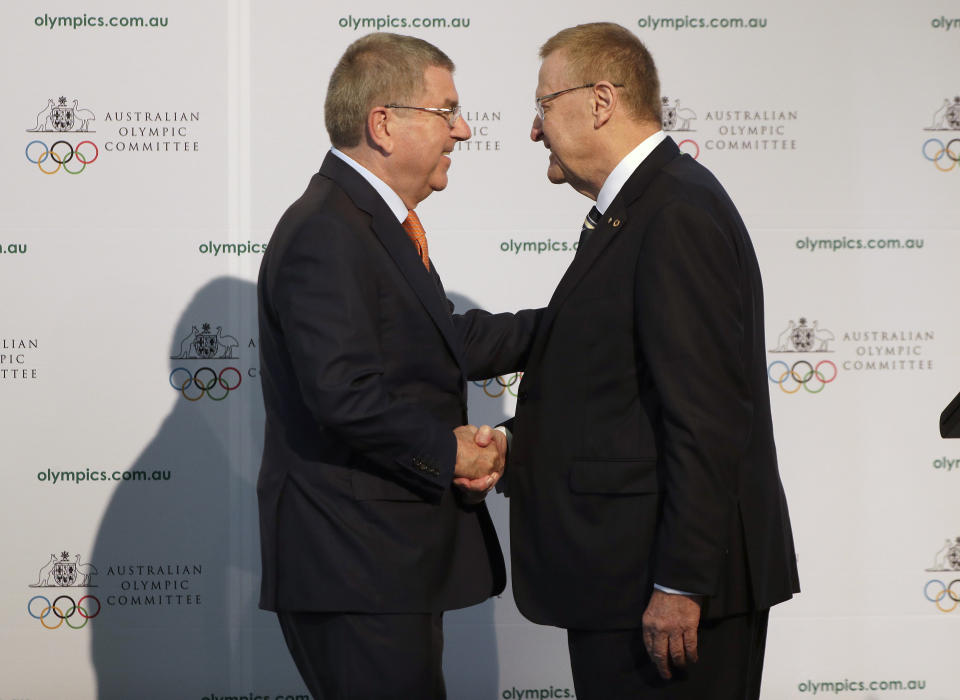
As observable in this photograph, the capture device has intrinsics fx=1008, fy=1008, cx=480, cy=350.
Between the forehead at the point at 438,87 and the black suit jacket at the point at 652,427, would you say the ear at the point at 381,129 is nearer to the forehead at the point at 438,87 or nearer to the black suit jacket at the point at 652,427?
the forehead at the point at 438,87

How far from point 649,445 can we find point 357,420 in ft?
2.00

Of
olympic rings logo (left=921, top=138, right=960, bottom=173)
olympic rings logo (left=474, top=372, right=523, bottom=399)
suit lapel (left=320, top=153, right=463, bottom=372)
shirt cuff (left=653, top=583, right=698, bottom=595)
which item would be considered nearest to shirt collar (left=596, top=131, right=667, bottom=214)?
suit lapel (left=320, top=153, right=463, bottom=372)

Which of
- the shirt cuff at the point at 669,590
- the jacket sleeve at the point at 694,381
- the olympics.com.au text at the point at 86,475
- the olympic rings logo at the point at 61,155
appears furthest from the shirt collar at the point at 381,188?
the olympics.com.au text at the point at 86,475

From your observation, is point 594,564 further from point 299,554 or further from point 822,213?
point 822,213

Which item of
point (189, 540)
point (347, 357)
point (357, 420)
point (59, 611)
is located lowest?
point (59, 611)

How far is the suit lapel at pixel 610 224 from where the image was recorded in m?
2.15

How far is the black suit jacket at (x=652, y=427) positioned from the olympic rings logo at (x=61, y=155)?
8.09ft

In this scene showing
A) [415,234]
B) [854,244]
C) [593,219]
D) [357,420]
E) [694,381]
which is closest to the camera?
[694,381]

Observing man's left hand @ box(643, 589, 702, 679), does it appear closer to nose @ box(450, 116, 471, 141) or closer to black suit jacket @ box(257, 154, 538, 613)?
black suit jacket @ box(257, 154, 538, 613)

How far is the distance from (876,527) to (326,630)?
262 centimetres

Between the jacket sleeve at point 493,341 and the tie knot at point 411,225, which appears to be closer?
the tie knot at point 411,225

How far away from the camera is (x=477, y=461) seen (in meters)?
2.30

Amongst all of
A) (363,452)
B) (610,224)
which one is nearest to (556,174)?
(610,224)

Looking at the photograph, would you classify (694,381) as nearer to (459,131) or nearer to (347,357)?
(347,357)
